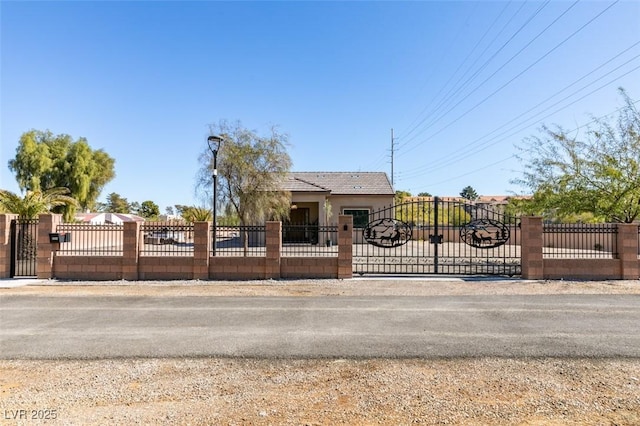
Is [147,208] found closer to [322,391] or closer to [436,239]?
[436,239]

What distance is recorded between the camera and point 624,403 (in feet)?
12.9

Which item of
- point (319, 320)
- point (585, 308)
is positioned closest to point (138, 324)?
point (319, 320)

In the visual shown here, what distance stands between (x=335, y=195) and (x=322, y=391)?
25.8 metres

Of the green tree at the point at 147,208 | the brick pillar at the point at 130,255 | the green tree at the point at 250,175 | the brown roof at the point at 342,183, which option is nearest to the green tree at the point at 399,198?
the brown roof at the point at 342,183

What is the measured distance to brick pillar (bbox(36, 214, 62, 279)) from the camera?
1220cm

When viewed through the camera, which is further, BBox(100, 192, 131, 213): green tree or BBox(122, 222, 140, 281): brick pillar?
BBox(100, 192, 131, 213): green tree

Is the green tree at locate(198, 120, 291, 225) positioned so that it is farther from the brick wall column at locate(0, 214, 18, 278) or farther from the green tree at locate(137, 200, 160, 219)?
the green tree at locate(137, 200, 160, 219)

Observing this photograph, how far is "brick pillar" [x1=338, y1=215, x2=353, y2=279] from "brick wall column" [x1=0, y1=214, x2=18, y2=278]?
11103 millimetres

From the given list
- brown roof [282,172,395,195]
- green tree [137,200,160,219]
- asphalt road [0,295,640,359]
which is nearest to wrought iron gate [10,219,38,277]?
asphalt road [0,295,640,359]

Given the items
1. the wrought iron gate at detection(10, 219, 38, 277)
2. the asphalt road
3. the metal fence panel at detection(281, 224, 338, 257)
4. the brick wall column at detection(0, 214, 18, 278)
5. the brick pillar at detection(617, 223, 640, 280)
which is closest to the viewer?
the asphalt road

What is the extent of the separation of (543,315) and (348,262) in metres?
6.08

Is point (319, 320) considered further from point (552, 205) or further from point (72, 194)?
point (72, 194)

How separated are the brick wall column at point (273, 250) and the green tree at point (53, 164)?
34.0m

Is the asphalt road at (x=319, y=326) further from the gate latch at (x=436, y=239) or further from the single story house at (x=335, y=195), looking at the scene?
the single story house at (x=335, y=195)
